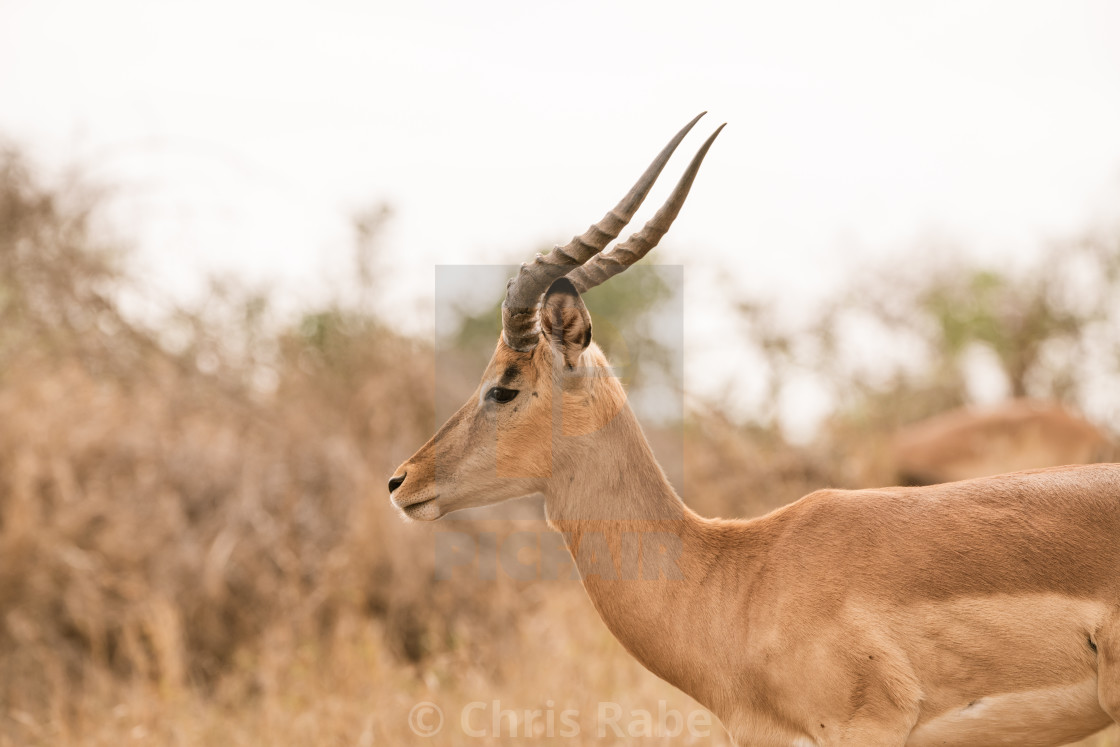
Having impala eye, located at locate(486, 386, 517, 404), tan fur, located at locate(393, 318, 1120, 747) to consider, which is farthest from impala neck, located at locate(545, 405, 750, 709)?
impala eye, located at locate(486, 386, 517, 404)

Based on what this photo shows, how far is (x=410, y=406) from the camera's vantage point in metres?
9.78

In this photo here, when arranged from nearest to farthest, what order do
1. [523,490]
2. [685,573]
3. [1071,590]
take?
[1071,590]
[685,573]
[523,490]

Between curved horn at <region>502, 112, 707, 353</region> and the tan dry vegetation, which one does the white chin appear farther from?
the tan dry vegetation

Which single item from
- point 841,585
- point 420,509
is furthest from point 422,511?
point 841,585

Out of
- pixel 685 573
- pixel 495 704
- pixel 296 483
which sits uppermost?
pixel 685 573

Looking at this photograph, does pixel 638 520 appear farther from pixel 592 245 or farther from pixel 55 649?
pixel 55 649

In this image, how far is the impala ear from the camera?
3453 millimetres

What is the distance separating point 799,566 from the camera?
3359 mm

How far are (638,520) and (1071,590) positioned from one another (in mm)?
1510

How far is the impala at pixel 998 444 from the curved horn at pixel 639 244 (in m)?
8.17

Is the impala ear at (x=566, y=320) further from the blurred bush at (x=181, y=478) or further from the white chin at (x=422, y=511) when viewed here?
the blurred bush at (x=181, y=478)

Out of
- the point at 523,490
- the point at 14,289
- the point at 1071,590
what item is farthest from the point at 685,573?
the point at 14,289

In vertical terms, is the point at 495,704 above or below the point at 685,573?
below

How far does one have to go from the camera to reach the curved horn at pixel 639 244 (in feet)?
10.4
